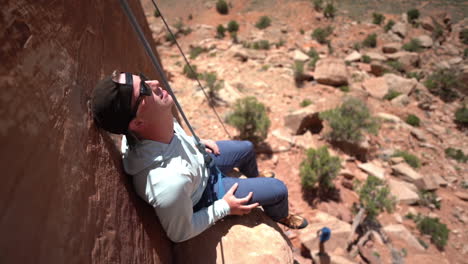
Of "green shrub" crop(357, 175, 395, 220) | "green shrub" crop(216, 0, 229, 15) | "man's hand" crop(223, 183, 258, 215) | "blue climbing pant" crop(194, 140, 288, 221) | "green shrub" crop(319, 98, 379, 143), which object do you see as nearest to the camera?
"man's hand" crop(223, 183, 258, 215)

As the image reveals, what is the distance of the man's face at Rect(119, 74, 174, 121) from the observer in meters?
1.17

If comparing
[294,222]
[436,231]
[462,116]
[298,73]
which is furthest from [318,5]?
[294,222]

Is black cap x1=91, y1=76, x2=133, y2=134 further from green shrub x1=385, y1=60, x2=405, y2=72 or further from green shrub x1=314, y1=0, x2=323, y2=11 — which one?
green shrub x1=314, y1=0, x2=323, y2=11

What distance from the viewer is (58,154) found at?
884mm

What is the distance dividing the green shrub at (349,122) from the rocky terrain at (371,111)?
0.21m

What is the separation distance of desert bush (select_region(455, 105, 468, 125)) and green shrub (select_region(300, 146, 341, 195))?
20.3 feet

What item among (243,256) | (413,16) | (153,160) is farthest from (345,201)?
(413,16)

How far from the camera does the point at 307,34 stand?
13.1 metres

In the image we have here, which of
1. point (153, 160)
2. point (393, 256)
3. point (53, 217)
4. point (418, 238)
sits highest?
point (53, 217)

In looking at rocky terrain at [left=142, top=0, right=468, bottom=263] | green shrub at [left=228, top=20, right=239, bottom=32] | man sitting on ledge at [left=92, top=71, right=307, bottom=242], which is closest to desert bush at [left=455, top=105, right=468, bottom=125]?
rocky terrain at [left=142, top=0, right=468, bottom=263]

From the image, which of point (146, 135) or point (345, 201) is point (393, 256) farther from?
point (146, 135)

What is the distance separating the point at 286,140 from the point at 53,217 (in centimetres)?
437

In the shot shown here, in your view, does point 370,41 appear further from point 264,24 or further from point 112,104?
point 112,104

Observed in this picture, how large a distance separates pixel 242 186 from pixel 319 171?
2483 millimetres
